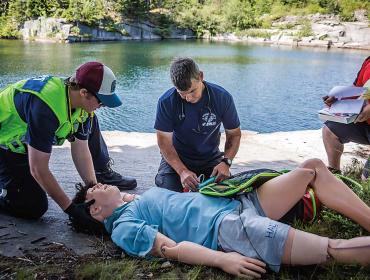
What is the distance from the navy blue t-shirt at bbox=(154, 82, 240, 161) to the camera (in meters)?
4.22

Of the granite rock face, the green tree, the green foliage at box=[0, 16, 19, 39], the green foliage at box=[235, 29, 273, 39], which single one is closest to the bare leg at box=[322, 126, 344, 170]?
the granite rock face

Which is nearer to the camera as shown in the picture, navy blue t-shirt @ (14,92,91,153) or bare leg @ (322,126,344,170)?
navy blue t-shirt @ (14,92,91,153)

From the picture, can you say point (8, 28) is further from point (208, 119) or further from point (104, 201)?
point (104, 201)

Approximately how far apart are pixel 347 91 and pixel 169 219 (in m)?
2.54

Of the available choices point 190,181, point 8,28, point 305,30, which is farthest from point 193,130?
point 305,30

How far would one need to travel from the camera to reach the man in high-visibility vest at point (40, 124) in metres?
3.31

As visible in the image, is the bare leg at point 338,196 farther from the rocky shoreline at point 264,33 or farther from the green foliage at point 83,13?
the green foliage at point 83,13

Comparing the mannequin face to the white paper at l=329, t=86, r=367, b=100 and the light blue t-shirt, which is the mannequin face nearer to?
the light blue t-shirt

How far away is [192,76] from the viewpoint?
12.3 feet

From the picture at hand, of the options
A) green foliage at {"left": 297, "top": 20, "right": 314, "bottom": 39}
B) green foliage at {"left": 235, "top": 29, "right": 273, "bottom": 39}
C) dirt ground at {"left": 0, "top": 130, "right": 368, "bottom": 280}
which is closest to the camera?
dirt ground at {"left": 0, "top": 130, "right": 368, "bottom": 280}

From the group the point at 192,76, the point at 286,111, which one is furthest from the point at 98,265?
the point at 286,111

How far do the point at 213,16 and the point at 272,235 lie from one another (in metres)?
82.6

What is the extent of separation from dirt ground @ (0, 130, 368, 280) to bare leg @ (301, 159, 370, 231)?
157 centimetres

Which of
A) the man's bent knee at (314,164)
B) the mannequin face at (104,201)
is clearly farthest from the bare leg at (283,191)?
the mannequin face at (104,201)
